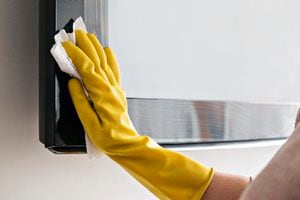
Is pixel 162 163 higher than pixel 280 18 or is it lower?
lower

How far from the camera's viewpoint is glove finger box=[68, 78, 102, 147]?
0.56 meters

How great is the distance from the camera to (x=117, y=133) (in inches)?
22.5

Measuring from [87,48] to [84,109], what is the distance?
0.08 m

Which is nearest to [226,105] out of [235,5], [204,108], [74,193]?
[204,108]

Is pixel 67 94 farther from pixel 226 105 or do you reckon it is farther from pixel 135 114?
pixel 226 105

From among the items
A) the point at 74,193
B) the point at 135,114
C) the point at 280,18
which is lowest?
the point at 74,193

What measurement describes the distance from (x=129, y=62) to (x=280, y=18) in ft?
1.34

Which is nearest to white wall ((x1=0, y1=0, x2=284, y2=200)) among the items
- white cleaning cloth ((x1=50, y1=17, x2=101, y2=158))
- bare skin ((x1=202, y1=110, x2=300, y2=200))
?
white cleaning cloth ((x1=50, y1=17, x2=101, y2=158))

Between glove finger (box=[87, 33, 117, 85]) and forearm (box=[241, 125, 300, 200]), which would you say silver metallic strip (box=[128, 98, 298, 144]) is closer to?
glove finger (box=[87, 33, 117, 85])

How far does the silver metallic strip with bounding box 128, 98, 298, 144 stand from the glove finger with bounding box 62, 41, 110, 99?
104 mm

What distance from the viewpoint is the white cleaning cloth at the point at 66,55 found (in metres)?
0.55

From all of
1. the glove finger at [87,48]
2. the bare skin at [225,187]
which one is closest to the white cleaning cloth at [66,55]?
the glove finger at [87,48]

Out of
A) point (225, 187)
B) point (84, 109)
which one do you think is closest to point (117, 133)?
point (84, 109)

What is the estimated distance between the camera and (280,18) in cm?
95
